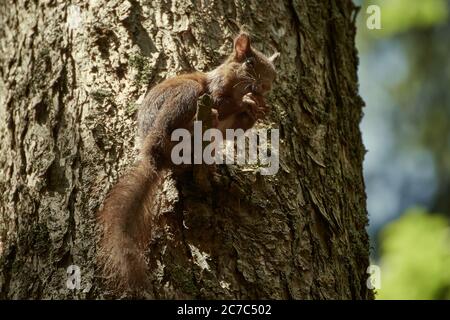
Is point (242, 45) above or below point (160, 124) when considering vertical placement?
above

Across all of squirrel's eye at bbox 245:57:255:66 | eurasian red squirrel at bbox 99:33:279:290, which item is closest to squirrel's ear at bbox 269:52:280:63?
eurasian red squirrel at bbox 99:33:279:290

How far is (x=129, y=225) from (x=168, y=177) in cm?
39

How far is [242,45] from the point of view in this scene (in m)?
3.54

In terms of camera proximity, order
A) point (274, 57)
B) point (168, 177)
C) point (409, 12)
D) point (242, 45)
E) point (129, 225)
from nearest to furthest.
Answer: point (129, 225)
point (168, 177)
point (242, 45)
point (274, 57)
point (409, 12)

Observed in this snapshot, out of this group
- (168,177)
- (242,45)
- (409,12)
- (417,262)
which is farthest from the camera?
(409,12)

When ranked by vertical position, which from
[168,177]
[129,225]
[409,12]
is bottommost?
[129,225]

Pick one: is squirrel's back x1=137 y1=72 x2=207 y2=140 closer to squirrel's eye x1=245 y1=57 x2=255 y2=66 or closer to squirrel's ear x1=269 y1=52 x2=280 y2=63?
squirrel's eye x1=245 y1=57 x2=255 y2=66

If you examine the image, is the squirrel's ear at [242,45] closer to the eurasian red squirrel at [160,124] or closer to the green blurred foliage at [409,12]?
the eurasian red squirrel at [160,124]

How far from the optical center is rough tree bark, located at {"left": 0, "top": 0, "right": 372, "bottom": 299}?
2914 millimetres

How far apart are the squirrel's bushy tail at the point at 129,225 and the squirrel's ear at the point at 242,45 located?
915 millimetres

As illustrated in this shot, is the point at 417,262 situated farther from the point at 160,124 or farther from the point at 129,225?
the point at 129,225

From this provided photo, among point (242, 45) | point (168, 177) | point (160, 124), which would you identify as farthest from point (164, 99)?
point (242, 45)
